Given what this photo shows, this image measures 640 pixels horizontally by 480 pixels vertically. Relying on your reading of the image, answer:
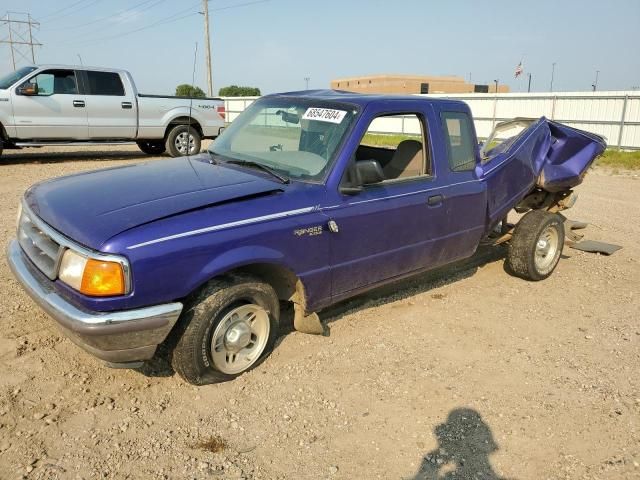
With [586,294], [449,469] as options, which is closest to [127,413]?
[449,469]

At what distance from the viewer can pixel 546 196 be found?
6320 millimetres

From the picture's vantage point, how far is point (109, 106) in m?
12.3

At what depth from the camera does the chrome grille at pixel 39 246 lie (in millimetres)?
3102

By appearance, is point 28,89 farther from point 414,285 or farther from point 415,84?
point 415,84

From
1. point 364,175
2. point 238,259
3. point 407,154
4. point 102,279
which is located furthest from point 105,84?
point 102,279

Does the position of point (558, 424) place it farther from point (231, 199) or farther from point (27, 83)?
point (27, 83)

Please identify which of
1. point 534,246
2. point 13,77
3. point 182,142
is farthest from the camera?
point 182,142

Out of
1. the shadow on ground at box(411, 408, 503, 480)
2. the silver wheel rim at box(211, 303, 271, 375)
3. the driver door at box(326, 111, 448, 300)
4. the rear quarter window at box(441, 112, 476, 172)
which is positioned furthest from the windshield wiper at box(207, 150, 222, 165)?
the shadow on ground at box(411, 408, 503, 480)

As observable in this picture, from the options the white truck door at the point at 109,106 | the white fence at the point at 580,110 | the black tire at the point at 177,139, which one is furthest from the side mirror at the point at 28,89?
the white fence at the point at 580,110

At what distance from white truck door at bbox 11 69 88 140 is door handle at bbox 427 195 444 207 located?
33.3 ft

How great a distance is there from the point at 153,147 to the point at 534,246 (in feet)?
38.2

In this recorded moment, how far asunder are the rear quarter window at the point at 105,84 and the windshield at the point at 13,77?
118cm

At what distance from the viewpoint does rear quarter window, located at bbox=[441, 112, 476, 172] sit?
454cm

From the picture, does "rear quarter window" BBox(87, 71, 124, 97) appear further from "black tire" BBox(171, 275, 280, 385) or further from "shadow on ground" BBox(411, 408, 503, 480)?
"shadow on ground" BBox(411, 408, 503, 480)
